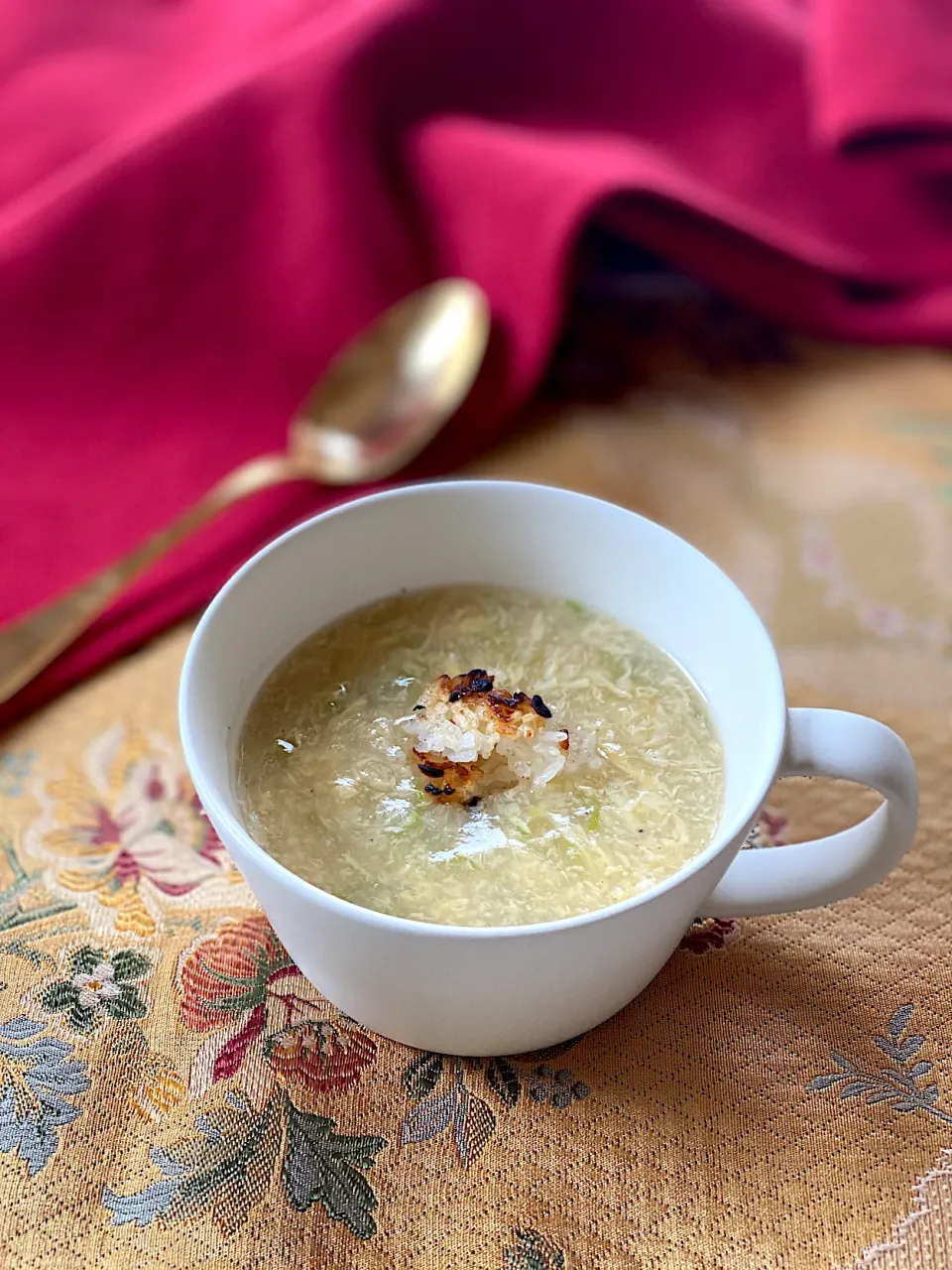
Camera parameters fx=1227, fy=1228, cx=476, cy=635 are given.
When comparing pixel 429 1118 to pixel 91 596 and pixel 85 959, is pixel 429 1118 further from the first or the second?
pixel 91 596

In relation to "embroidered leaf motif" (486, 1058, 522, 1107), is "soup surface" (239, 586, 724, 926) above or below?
above

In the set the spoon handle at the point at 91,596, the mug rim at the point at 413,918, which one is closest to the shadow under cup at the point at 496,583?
the mug rim at the point at 413,918

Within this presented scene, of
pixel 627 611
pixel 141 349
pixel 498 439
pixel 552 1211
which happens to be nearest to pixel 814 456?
pixel 498 439

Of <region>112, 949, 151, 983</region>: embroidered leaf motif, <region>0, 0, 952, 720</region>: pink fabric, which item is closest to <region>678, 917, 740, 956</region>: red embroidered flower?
<region>112, 949, 151, 983</region>: embroidered leaf motif

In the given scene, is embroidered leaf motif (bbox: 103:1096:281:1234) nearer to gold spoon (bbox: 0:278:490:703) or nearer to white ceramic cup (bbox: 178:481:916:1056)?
white ceramic cup (bbox: 178:481:916:1056)

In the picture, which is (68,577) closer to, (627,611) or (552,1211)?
(627,611)
